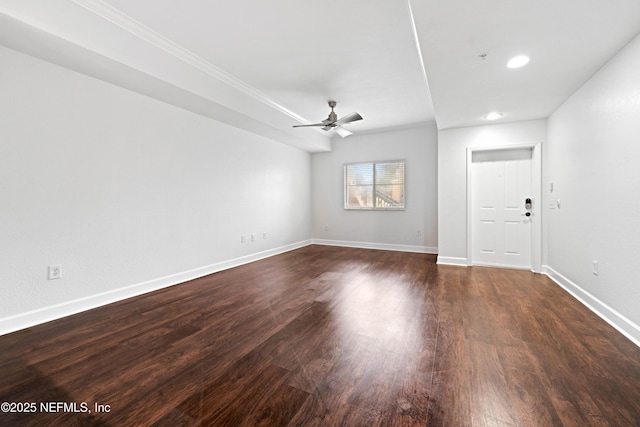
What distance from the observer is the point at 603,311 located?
2.50m

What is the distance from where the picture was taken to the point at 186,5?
230 cm

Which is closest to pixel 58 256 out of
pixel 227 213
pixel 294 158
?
pixel 227 213

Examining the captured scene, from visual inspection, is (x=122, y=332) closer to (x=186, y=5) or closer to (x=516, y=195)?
(x=186, y=5)

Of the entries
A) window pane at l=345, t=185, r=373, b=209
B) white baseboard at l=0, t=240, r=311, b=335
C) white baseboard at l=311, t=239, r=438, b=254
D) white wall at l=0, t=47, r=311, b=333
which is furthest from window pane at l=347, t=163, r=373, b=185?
white baseboard at l=0, t=240, r=311, b=335

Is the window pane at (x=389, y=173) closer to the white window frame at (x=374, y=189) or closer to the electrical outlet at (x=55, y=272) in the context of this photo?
the white window frame at (x=374, y=189)

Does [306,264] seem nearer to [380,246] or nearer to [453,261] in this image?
[380,246]

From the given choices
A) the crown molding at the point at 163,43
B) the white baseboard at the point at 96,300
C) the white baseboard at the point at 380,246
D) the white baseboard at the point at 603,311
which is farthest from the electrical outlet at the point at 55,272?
the white baseboard at the point at 380,246

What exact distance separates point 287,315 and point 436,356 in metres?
1.35

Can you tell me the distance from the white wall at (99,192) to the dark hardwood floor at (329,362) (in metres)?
0.36

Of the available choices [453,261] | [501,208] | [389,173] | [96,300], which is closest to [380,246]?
[389,173]

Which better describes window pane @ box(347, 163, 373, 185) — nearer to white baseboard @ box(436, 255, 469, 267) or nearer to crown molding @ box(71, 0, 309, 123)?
white baseboard @ box(436, 255, 469, 267)

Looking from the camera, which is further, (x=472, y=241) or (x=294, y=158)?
(x=294, y=158)

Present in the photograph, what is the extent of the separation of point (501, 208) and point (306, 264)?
3.44 m

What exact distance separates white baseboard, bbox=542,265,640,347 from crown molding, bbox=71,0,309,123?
15.4 feet
